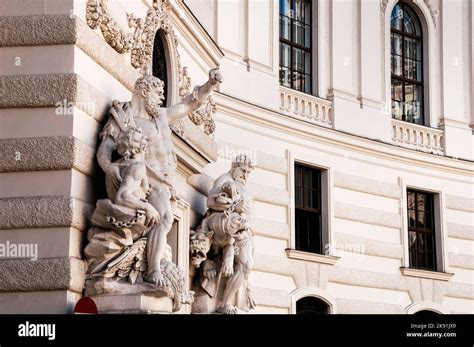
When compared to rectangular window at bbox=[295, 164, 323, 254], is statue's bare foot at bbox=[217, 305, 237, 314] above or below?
below

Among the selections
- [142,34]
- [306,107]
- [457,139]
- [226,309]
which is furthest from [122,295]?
[457,139]

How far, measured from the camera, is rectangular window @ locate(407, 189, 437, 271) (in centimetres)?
2595

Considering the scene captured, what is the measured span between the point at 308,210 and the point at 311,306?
2033mm

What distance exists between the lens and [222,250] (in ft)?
58.3

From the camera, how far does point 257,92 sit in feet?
76.4

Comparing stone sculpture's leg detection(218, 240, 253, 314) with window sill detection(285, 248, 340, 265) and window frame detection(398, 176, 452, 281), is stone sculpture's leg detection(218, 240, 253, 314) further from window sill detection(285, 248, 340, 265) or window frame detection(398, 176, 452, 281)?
window frame detection(398, 176, 452, 281)

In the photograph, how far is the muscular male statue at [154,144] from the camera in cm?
1342

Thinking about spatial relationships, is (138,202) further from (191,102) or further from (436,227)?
(436,227)

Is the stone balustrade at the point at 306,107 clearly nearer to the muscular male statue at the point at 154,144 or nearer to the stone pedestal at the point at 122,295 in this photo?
the muscular male statue at the point at 154,144

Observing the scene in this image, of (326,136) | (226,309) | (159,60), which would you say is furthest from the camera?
(326,136)

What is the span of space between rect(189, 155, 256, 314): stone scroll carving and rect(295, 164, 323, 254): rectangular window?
583cm

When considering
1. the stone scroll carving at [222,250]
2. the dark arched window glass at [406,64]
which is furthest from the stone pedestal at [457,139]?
the stone scroll carving at [222,250]

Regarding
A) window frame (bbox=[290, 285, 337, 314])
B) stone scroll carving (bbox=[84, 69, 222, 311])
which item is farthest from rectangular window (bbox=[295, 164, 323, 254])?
stone scroll carving (bbox=[84, 69, 222, 311])
